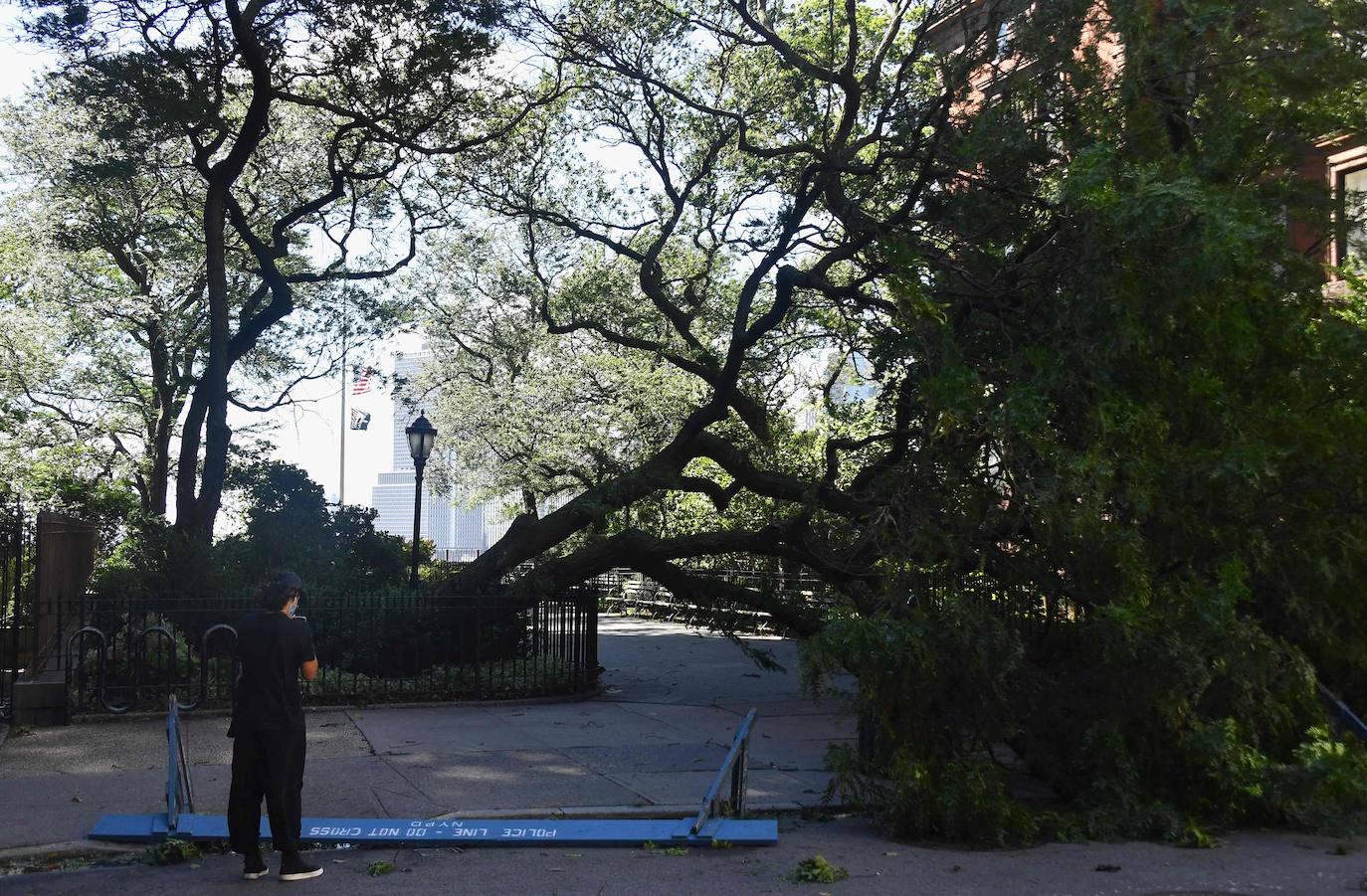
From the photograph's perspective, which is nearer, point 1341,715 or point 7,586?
point 1341,715

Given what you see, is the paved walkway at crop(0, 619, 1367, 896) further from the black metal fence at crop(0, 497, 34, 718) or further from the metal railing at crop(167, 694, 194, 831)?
the black metal fence at crop(0, 497, 34, 718)

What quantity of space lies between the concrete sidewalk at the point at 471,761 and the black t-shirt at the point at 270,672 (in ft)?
5.80

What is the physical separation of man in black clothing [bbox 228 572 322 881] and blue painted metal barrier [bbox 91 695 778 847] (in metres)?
0.72

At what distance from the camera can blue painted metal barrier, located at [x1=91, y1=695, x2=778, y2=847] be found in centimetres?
759

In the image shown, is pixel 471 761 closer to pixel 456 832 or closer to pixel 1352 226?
pixel 456 832

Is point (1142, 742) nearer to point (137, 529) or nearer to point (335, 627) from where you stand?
point (335, 627)

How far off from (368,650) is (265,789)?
8566 millimetres

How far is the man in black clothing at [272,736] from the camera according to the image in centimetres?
684

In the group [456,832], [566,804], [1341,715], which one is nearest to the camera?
[456,832]

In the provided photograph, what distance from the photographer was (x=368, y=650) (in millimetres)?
15281

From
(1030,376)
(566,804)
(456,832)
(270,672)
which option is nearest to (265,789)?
(270,672)

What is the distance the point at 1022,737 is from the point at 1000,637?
4.58ft

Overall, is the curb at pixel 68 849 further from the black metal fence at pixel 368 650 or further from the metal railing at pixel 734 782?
the black metal fence at pixel 368 650

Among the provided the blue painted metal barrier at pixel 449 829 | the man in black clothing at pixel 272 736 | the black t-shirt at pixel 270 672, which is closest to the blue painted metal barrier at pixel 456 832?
the blue painted metal barrier at pixel 449 829
